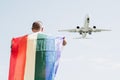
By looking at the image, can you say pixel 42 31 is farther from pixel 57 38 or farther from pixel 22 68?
pixel 22 68

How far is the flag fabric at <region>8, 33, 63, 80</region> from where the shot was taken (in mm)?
7223

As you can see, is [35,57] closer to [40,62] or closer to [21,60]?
[40,62]

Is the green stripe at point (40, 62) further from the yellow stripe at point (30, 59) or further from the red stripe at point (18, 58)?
the red stripe at point (18, 58)

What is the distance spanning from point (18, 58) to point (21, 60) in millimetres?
94

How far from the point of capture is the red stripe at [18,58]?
746 centimetres

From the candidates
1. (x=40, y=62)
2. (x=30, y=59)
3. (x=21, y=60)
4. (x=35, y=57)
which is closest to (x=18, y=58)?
(x=21, y=60)

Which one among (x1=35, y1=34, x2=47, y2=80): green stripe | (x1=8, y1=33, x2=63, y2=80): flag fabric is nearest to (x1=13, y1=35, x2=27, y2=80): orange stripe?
(x1=8, y1=33, x2=63, y2=80): flag fabric

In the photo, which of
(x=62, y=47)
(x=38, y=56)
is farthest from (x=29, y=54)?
(x=62, y=47)

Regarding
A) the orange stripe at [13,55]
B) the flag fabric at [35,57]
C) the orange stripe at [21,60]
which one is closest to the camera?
the flag fabric at [35,57]

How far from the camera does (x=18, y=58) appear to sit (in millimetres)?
7574

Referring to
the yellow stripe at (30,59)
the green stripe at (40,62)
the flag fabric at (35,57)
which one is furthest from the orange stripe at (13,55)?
the green stripe at (40,62)

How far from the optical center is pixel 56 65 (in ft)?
23.7

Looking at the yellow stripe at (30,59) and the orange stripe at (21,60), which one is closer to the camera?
the yellow stripe at (30,59)

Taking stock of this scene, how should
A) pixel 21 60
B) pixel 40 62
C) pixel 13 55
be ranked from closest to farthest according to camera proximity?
pixel 40 62, pixel 21 60, pixel 13 55
